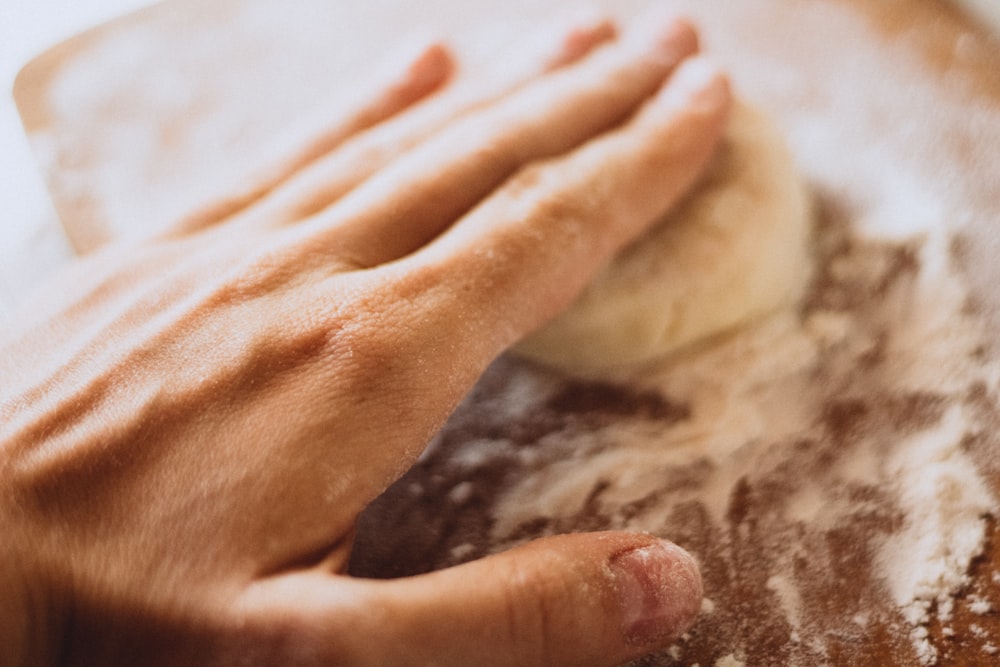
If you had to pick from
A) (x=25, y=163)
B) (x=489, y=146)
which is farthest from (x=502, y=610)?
(x=25, y=163)

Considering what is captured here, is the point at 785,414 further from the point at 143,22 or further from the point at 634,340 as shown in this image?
the point at 143,22

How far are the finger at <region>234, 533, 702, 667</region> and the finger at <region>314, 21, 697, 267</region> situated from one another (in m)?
0.29

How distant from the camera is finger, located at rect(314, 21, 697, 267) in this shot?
704 mm

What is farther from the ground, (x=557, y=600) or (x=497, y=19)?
(x=497, y=19)

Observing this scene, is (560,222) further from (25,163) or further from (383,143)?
(25,163)

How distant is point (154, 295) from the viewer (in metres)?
0.66

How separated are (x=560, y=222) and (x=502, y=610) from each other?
344mm

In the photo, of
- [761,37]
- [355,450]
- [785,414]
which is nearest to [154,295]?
[355,450]

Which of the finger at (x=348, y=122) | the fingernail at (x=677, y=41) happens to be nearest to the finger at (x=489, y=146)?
the fingernail at (x=677, y=41)

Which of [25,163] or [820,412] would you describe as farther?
[25,163]

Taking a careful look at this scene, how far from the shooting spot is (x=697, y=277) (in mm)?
756

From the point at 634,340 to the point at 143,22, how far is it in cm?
89

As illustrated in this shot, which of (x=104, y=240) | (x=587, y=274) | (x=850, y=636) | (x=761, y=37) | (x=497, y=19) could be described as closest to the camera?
(x=850, y=636)

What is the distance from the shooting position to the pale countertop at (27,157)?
0.85 metres
